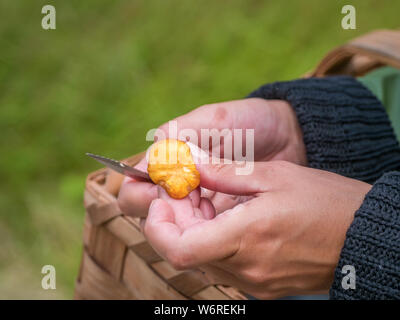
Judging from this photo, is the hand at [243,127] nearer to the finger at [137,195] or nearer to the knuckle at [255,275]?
the finger at [137,195]

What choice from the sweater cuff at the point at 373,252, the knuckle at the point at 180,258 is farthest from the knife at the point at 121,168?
the sweater cuff at the point at 373,252

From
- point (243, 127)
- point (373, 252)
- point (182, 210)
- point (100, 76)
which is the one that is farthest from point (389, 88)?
point (100, 76)

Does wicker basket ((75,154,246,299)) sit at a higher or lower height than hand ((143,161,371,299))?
lower

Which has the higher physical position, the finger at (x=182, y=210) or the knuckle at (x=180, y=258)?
the finger at (x=182, y=210)

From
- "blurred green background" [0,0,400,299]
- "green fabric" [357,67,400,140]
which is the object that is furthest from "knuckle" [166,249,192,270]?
"blurred green background" [0,0,400,299]

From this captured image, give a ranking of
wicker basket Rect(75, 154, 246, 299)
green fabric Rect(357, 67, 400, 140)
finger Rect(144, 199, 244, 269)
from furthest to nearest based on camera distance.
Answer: green fabric Rect(357, 67, 400, 140) < wicker basket Rect(75, 154, 246, 299) < finger Rect(144, 199, 244, 269)

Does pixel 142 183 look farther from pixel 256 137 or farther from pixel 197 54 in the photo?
pixel 197 54

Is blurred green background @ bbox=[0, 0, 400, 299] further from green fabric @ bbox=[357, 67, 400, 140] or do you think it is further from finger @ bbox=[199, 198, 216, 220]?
finger @ bbox=[199, 198, 216, 220]
